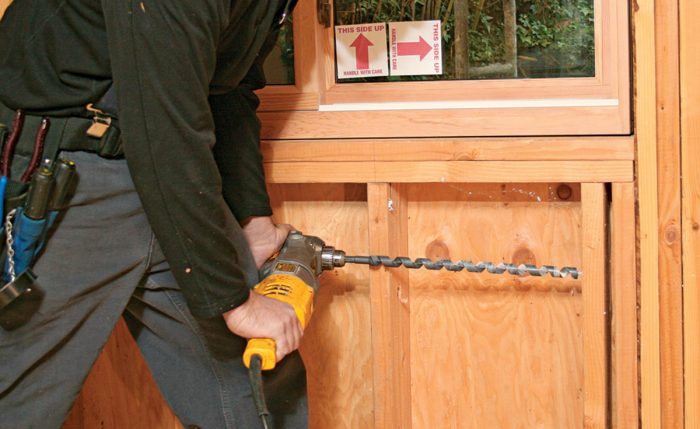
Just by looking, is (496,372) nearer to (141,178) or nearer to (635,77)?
(635,77)

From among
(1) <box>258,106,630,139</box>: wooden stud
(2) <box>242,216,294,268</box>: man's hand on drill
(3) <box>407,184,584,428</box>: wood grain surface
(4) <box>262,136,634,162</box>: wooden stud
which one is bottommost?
(3) <box>407,184,584,428</box>: wood grain surface

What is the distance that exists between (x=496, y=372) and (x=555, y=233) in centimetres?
35

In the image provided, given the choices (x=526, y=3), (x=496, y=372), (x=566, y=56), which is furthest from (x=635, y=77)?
(x=496, y=372)

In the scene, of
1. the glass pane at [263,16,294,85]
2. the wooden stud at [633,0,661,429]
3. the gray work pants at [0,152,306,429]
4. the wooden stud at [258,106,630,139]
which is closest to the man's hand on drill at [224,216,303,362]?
the gray work pants at [0,152,306,429]

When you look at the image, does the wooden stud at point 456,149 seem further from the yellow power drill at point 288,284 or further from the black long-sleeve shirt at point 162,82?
the black long-sleeve shirt at point 162,82

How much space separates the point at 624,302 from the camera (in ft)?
5.86

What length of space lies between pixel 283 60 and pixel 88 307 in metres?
0.75

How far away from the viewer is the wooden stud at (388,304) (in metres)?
1.92

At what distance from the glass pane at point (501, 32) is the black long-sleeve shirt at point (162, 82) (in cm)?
44

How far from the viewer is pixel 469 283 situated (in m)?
2.01

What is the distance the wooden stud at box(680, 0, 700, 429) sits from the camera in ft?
5.52

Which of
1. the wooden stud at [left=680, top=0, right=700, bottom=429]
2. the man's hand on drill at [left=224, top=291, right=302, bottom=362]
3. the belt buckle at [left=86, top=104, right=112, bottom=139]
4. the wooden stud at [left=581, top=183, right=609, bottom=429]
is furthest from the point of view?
the wooden stud at [left=581, top=183, right=609, bottom=429]

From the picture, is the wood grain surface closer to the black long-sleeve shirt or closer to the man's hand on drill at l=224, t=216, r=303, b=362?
the man's hand on drill at l=224, t=216, r=303, b=362

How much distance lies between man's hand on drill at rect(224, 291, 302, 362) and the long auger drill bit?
272 mm
